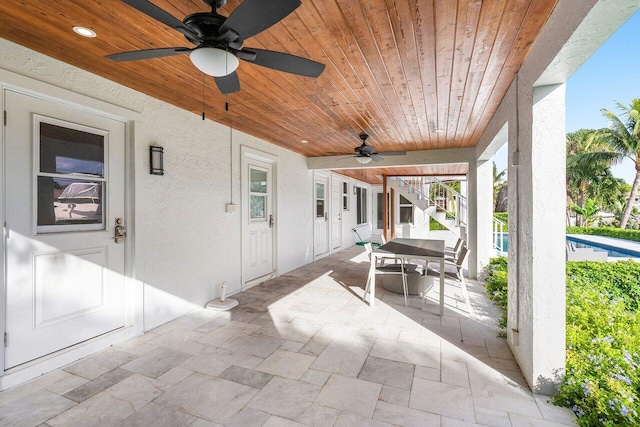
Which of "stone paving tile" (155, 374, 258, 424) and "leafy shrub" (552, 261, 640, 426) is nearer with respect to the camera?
"leafy shrub" (552, 261, 640, 426)

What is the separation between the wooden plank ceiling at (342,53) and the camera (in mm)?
1701

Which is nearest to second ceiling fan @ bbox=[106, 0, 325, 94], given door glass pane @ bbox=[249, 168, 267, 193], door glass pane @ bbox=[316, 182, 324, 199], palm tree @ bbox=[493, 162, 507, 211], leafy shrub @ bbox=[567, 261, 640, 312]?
door glass pane @ bbox=[249, 168, 267, 193]

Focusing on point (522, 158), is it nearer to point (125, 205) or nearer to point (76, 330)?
point (125, 205)

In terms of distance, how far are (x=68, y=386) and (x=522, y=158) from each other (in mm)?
3846

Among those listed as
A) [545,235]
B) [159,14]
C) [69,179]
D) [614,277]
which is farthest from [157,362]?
[614,277]

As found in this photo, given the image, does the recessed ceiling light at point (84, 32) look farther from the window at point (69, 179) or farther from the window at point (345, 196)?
the window at point (345, 196)

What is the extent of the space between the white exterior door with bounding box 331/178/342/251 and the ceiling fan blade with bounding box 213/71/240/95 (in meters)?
6.17

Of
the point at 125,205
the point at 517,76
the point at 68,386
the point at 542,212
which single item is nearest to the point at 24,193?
the point at 125,205

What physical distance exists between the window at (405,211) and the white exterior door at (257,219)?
8197mm

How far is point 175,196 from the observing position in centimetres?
342

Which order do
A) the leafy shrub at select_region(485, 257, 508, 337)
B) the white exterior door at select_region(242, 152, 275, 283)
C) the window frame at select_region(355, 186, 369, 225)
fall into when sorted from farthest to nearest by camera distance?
1. the window frame at select_region(355, 186, 369, 225)
2. the white exterior door at select_region(242, 152, 275, 283)
3. the leafy shrub at select_region(485, 257, 508, 337)

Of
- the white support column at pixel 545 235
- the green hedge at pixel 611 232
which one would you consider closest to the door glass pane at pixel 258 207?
the white support column at pixel 545 235

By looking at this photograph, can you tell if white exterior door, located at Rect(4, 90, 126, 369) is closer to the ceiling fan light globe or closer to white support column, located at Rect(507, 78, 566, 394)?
the ceiling fan light globe

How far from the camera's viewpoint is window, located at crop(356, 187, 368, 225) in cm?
1064
